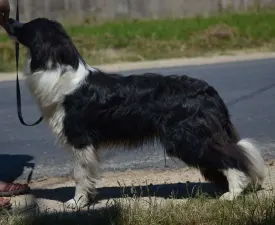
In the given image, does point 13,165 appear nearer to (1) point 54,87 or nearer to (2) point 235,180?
(1) point 54,87

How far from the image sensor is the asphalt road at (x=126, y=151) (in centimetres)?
794

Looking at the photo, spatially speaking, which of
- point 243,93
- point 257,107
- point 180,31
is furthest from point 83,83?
point 180,31

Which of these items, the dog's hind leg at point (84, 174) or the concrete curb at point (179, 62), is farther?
the concrete curb at point (179, 62)

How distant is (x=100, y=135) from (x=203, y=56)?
12.3 metres

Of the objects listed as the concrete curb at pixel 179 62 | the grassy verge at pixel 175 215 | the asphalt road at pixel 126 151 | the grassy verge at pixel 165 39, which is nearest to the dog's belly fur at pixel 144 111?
the grassy verge at pixel 175 215

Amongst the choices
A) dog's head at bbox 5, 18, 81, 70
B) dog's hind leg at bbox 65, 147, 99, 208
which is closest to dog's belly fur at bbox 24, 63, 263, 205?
dog's hind leg at bbox 65, 147, 99, 208

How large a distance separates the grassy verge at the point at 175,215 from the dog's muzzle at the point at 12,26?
167cm

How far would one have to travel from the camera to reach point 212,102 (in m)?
6.04

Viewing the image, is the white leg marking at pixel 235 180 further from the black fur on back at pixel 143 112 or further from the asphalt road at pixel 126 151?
the asphalt road at pixel 126 151

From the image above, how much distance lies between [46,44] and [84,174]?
114cm

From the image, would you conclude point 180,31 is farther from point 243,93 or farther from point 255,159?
point 255,159

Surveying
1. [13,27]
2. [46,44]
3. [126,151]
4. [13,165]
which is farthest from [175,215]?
[13,165]

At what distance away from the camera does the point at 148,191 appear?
6.26 meters

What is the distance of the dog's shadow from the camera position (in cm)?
633
